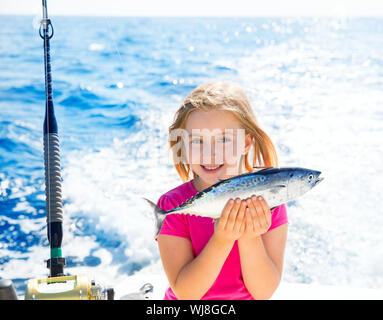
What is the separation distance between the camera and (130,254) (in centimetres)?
409

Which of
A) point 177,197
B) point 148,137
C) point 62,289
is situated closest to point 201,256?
point 177,197

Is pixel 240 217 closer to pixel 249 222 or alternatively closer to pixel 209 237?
pixel 249 222

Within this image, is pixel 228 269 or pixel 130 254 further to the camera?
pixel 130 254

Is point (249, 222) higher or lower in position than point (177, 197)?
lower

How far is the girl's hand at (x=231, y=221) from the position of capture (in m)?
1.12

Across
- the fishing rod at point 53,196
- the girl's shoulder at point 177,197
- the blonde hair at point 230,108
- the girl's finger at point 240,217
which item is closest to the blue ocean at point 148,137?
the fishing rod at point 53,196

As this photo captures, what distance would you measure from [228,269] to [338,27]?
12.6 m

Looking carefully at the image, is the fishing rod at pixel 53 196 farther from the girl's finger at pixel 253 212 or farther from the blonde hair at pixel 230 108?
the girl's finger at pixel 253 212

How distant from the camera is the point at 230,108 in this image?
146 cm

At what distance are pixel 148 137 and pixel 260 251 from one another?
476cm

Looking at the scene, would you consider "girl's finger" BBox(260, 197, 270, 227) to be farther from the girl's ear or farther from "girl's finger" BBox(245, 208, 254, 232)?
the girl's ear
